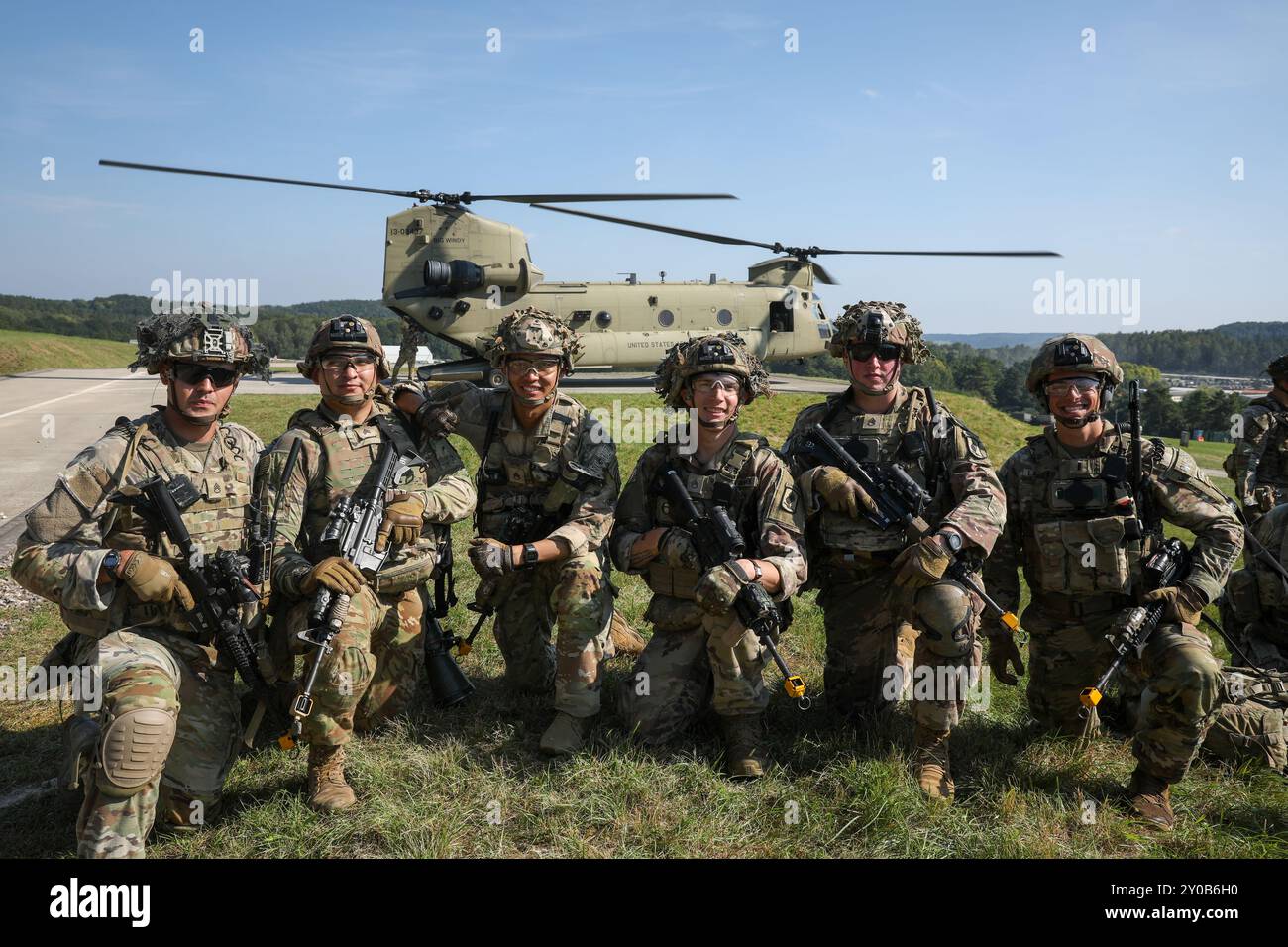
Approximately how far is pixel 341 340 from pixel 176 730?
228cm

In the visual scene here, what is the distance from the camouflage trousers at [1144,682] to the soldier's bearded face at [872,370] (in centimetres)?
170

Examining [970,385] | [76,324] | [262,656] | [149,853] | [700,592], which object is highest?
[76,324]

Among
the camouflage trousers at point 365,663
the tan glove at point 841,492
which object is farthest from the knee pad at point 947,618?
the camouflage trousers at point 365,663

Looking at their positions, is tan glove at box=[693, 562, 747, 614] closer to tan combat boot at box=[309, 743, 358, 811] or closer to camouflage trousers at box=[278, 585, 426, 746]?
camouflage trousers at box=[278, 585, 426, 746]

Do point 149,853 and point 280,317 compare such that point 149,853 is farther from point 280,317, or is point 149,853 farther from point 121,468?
point 280,317

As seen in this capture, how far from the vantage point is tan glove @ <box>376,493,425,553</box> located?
5.05 m

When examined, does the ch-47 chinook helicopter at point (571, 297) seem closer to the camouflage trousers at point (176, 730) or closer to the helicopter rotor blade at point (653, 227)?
the helicopter rotor blade at point (653, 227)

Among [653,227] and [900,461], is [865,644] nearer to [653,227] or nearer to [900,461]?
[900,461]

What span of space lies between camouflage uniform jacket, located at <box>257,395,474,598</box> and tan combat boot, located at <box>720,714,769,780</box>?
6.73ft

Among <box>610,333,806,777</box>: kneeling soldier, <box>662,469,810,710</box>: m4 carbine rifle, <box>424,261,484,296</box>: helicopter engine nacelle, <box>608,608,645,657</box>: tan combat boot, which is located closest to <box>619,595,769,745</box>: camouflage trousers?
<box>610,333,806,777</box>: kneeling soldier

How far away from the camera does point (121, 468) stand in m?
4.52

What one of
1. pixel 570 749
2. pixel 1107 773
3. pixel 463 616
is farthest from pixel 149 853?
pixel 1107 773
